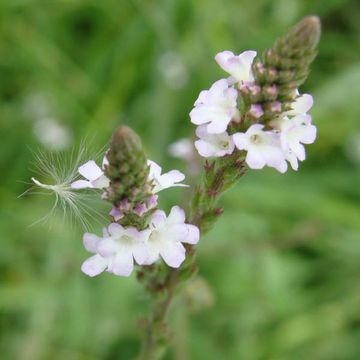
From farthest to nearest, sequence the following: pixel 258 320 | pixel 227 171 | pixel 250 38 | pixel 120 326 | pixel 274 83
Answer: pixel 250 38 → pixel 258 320 → pixel 120 326 → pixel 227 171 → pixel 274 83

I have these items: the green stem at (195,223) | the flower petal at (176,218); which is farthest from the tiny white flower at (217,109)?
the flower petal at (176,218)

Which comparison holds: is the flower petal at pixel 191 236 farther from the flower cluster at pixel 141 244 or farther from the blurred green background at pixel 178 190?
the blurred green background at pixel 178 190

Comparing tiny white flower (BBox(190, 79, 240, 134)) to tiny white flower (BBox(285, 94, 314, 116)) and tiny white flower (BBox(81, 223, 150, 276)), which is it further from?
tiny white flower (BBox(81, 223, 150, 276))

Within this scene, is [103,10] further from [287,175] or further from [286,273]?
[286,273]

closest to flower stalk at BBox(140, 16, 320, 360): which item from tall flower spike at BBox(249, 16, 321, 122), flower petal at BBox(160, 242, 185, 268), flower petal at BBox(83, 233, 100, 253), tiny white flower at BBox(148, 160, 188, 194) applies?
tall flower spike at BBox(249, 16, 321, 122)

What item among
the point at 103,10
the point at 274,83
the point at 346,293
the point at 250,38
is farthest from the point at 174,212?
the point at 103,10

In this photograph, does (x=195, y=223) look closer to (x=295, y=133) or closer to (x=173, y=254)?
(x=173, y=254)
